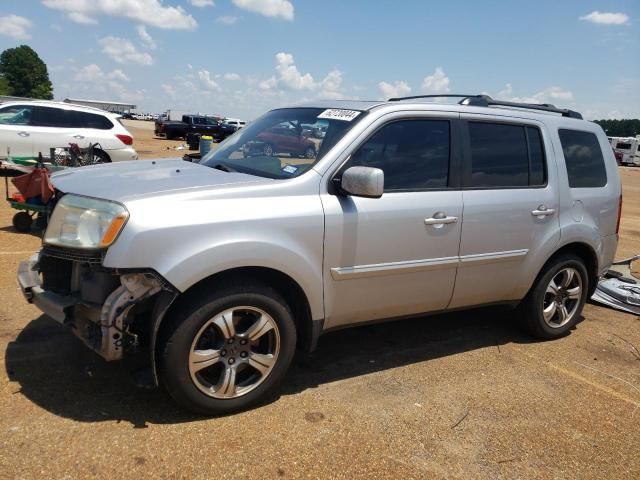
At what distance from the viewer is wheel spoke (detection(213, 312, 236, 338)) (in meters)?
3.02

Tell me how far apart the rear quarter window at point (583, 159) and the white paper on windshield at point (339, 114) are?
2.01 metres

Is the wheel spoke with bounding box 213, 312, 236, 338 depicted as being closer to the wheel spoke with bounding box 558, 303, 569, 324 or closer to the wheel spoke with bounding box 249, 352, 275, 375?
the wheel spoke with bounding box 249, 352, 275, 375

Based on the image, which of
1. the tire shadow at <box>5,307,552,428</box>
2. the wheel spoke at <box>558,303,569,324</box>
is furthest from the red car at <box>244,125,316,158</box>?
the wheel spoke at <box>558,303,569,324</box>

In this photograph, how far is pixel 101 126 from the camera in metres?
12.4

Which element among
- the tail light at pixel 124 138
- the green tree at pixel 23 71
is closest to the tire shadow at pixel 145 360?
the tail light at pixel 124 138

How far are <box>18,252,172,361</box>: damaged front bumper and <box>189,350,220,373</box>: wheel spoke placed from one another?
319 millimetres

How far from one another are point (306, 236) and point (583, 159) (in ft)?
9.46

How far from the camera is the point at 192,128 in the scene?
3425 centimetres

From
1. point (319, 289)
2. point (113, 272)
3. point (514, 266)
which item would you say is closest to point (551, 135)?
point (514, 266)

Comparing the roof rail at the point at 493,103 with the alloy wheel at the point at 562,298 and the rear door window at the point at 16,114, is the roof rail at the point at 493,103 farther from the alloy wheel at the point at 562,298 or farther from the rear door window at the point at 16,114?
the rear door window at the point at 16,114

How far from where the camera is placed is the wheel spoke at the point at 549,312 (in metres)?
4.69

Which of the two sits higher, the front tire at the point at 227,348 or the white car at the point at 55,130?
the white car at the point at 55,130

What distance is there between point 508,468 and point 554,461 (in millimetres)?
299

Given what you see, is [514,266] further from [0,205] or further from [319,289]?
[0,205]
